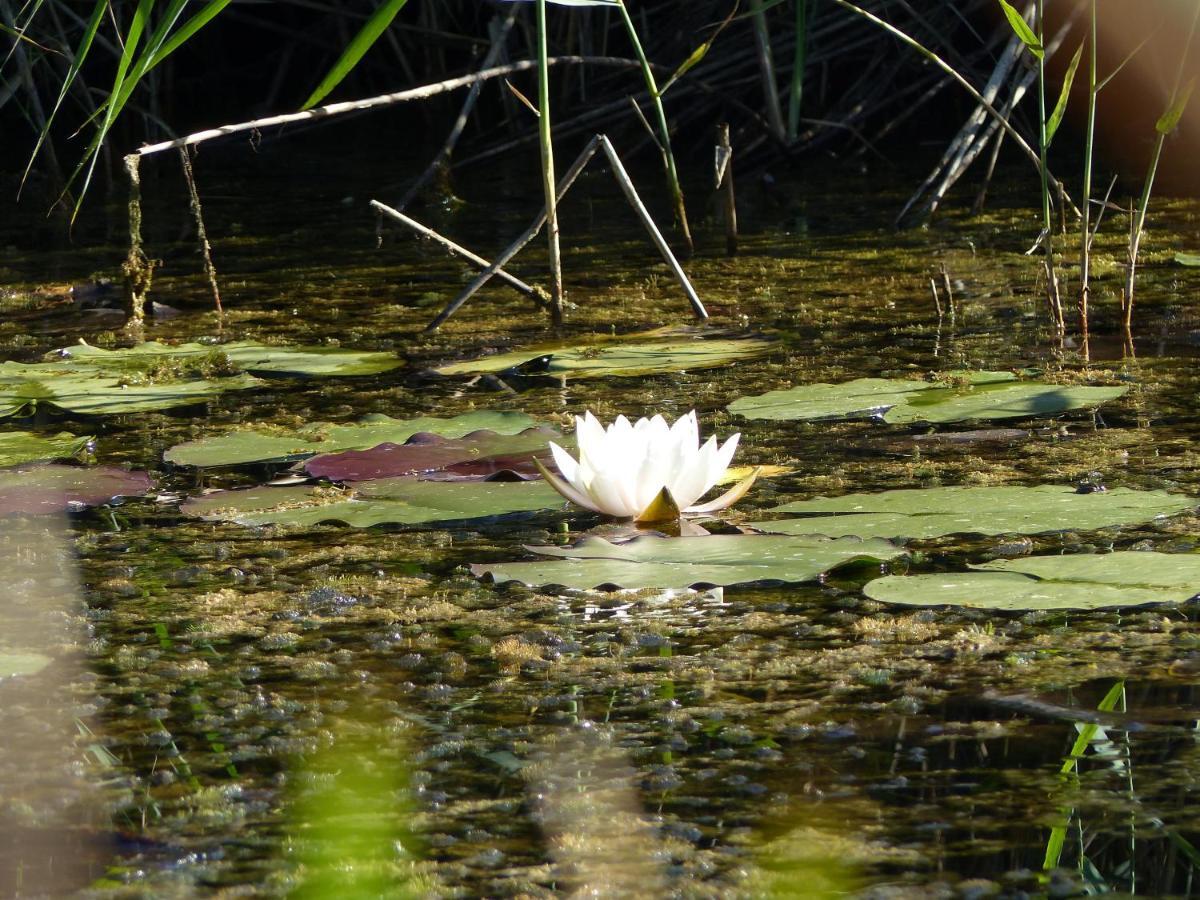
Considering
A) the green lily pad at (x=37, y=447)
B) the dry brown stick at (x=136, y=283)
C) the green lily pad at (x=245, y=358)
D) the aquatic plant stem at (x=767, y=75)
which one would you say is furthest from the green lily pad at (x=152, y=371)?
the aquatic plant stem at (x=767, y=75)

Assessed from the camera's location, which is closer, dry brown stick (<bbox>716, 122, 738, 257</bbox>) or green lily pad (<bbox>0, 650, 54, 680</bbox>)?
green lily pad (<bbox>0, 650, 54, 680</bbox>)

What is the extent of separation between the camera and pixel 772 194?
432 centimetres

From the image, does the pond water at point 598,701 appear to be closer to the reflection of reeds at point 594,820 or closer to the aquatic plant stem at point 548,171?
the reflection of reeds at point 594,820

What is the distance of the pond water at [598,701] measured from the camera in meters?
0.96

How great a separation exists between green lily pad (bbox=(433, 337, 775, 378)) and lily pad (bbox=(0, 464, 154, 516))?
659 millimetres

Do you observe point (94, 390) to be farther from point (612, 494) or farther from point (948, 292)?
point (948, 292)

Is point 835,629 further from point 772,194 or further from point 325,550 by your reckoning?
point 772,194

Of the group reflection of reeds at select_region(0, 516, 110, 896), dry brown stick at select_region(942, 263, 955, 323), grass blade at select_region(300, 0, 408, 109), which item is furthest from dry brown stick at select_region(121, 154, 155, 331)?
dry brown stick at select_region(942, 263, 955, 323)

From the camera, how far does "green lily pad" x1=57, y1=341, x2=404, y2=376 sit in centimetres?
246

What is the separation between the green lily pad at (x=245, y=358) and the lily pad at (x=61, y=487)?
0.56 m

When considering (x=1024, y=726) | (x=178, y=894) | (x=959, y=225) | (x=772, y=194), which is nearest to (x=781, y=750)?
(x=1024, y=726)

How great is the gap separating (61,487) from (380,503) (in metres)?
0.40

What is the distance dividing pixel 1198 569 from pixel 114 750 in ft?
2.87

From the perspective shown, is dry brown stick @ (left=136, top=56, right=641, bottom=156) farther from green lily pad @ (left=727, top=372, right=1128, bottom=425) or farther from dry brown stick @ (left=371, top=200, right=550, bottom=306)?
green lily pad @ (left=727, top=372, right=1128, bottom=425)
